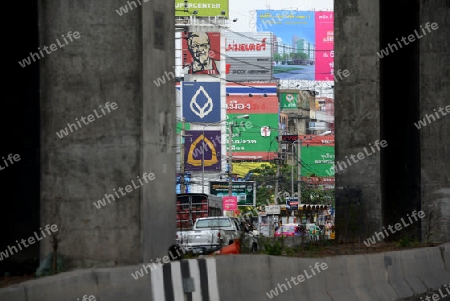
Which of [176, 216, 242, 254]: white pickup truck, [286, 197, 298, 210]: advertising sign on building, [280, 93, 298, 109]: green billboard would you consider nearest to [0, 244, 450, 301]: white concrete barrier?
[176, 216, 242, 254]: white pickup truck

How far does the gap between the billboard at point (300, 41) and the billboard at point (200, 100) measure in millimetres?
52105

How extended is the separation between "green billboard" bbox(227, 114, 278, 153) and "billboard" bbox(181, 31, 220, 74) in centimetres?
739

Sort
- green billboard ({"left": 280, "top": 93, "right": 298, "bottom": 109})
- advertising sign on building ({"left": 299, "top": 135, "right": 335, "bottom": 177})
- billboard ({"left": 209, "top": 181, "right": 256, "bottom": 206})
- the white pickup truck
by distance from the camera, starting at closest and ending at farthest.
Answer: the white pickup truck → billboard ({"left": 209, "top": 181, "right": 256, "bottom": 206}) → advertising sign on building ({"left": 299, "top": 135, "right": 335, "bottom": 177}) → green billboard ({"left": 280, "top": 93, "right": 298, "bottom": 109})

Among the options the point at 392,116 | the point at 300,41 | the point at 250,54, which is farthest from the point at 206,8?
the point at 392,116

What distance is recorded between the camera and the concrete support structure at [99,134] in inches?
644

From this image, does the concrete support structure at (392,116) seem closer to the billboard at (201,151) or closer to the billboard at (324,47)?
the billboard at (201,151)

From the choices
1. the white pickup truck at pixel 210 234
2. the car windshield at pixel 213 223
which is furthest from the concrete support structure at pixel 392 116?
the car windshield at pixel 213 223

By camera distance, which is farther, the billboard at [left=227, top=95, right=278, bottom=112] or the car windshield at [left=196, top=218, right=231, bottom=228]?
the billboard at [left=227, top=95, right=278, bottom=112]

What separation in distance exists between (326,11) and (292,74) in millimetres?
14062

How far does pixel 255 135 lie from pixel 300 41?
4004cm

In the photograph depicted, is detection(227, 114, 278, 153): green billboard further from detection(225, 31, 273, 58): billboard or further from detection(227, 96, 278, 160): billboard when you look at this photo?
detection(225, 31, 273, 58): billboard

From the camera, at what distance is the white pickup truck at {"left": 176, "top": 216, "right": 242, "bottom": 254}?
30703 millimetres

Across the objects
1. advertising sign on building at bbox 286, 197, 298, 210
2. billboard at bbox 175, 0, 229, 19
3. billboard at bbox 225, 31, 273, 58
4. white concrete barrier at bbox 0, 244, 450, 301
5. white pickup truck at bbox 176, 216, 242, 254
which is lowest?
advertising sign on building at bbox 286, 197, 298, 210


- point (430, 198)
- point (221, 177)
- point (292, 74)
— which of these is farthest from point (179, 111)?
point (430, 198)
